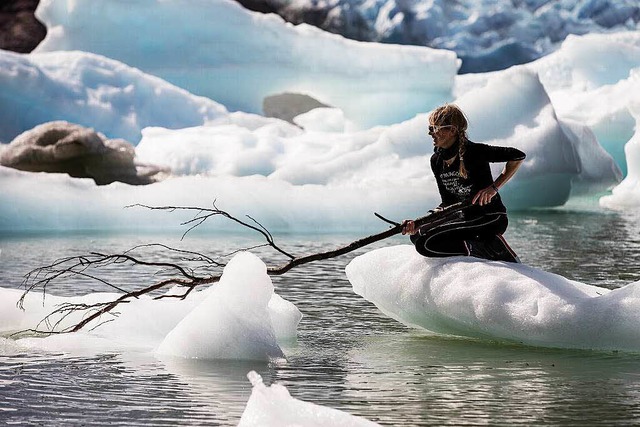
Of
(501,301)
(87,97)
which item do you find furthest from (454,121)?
(87,97)

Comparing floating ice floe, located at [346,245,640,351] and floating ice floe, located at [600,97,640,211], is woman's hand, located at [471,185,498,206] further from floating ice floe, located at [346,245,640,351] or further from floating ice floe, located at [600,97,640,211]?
floating ice floe, located at [600,97,640,211]

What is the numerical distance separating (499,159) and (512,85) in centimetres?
844

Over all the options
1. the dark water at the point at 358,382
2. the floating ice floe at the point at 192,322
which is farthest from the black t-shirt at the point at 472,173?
the floating ice floe at the point at 192,322

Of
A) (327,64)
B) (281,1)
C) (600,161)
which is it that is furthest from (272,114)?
(600,161)

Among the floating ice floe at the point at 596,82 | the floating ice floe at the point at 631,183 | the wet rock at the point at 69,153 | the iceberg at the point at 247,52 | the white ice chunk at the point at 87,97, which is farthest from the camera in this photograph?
the iceberg at the point at 247,52

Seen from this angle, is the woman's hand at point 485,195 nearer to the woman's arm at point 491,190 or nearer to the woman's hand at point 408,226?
the woman's arm at point 491,190

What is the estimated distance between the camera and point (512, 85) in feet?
41.7

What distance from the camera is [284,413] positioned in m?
2.77

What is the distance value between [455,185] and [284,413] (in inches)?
77.4

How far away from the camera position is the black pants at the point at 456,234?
4.62 meters

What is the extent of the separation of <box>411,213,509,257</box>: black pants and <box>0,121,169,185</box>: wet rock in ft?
34.1

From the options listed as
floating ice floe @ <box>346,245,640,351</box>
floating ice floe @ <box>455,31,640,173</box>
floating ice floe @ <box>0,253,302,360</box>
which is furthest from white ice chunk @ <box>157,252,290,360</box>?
floating ice floe @ <box>455,31,640,173</box>

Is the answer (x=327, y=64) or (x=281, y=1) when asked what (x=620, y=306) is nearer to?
(x=327, y=64)

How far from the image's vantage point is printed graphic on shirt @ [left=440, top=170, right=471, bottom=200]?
4.52 metres
